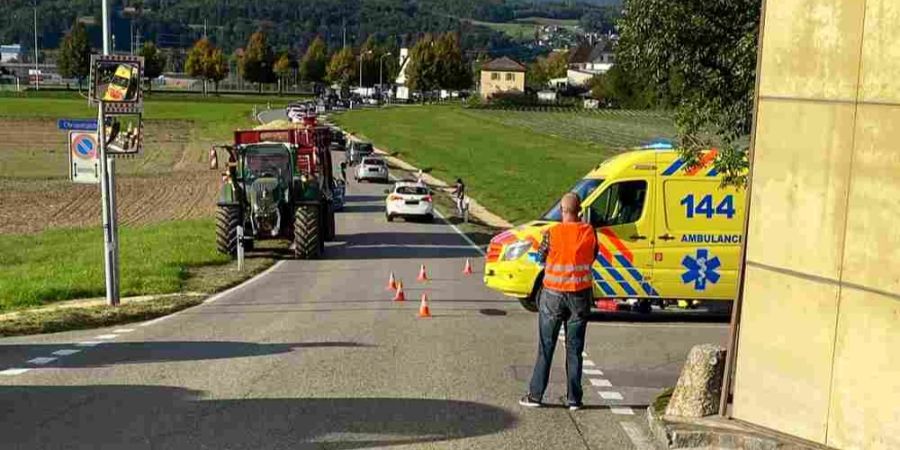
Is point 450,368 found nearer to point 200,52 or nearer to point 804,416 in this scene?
point 804,416

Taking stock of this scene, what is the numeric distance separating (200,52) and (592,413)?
551 feet

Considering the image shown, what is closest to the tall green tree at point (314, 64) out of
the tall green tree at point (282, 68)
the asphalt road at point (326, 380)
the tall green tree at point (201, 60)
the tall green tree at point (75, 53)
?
the tall green tree at point (282, 68)

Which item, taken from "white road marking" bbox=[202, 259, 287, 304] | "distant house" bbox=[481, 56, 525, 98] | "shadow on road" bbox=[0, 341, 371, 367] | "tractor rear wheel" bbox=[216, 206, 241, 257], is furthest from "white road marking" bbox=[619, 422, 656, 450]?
"distant house" bbox=[481, 56, 525, 98]

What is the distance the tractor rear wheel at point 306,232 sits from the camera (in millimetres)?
26453

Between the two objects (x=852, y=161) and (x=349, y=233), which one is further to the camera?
(x=349, y=233)

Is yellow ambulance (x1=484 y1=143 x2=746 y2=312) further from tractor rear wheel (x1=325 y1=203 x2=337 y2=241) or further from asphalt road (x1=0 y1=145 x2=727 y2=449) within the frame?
tractor rear wheel (x1=325 y1=203 x2=337 y2=241)

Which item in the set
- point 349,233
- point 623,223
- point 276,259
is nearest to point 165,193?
point 349,233

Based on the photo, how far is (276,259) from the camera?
89.1 ft

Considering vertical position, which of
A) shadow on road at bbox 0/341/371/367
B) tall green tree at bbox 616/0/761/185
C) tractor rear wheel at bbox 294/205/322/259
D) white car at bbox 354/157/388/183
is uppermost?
tall green tree at bbox 616/0/761/185

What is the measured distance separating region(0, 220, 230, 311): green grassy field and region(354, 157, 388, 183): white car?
21102 millimetres

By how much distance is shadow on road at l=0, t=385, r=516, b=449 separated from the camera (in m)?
8.48

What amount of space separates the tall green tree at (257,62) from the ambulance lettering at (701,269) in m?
165

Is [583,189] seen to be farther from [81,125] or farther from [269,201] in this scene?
[269,201]

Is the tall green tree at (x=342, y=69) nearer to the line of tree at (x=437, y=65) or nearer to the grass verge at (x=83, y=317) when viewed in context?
the line of tree at (x=437, y=65)
